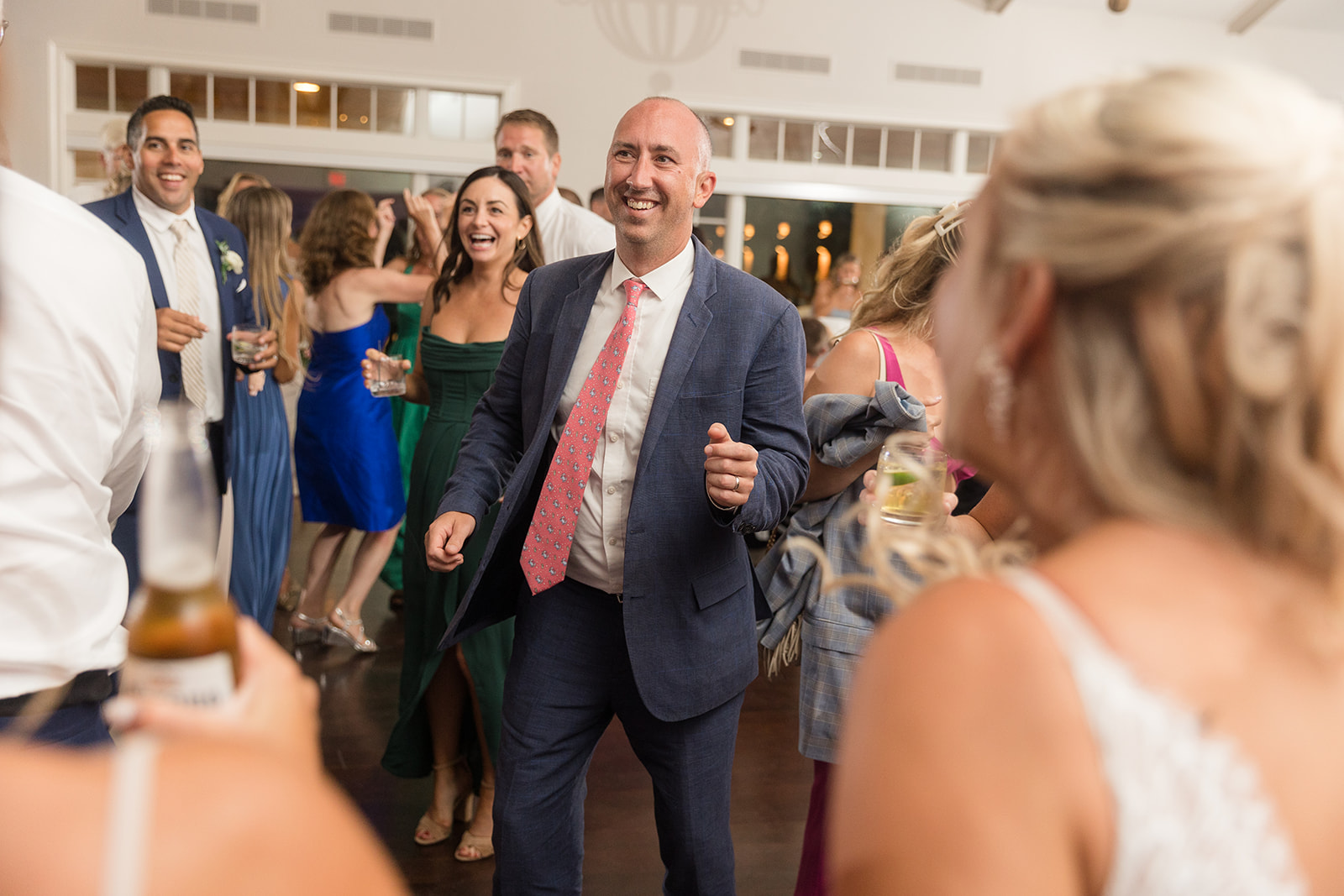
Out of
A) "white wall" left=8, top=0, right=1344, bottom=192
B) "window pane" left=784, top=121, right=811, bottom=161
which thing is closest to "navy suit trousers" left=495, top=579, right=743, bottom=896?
"white wall" left=8, top=0, right=1344, bottom=192

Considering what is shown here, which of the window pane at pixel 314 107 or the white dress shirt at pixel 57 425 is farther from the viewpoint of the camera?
the window pane at pixel 314 107

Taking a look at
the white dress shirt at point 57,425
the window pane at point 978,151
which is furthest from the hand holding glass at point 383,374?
the window pane at point 978,151

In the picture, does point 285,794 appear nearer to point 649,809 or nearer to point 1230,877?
point 1230,877

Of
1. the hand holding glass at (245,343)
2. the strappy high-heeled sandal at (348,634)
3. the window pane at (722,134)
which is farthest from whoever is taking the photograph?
the window pane at (722,134)

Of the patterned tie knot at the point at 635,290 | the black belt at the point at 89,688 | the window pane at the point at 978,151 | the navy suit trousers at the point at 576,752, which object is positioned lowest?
the navy suit trousers at the point at 576,752

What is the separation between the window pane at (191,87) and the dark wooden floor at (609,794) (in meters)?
4.93

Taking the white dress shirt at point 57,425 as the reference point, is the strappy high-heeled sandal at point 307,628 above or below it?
below

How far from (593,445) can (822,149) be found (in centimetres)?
705

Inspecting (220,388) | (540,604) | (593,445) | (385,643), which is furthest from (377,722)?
(593,445)

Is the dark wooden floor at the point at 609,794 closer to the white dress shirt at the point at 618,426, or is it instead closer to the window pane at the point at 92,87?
the white dress shirt at the point at 618,426

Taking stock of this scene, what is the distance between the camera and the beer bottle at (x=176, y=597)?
22.3 inches

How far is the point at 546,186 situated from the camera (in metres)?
3.75

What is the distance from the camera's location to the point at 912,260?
2111mm

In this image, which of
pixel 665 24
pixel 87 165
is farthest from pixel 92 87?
pixel 665 24
